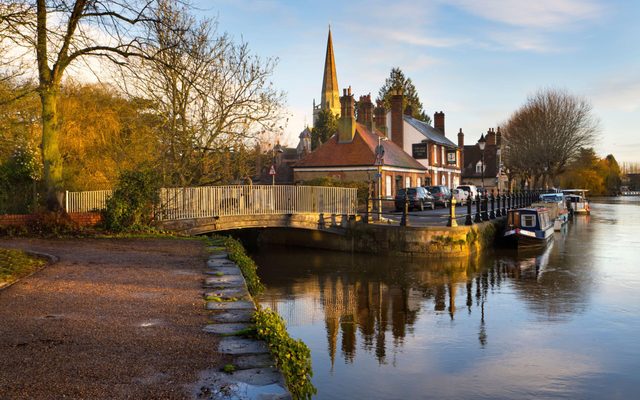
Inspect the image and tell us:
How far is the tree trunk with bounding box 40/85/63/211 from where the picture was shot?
60.1 ft

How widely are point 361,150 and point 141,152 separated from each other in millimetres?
20253

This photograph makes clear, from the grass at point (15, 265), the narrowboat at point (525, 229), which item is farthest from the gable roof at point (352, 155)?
the grass at point (15, 265)

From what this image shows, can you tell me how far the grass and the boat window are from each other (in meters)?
21.4

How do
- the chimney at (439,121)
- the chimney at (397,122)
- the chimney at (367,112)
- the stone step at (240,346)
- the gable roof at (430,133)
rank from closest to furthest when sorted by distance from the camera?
1. the stone step at (240,346)
2. the chimney at (367,112)
3. the chimney at (397,122)
4. the gable roof at (430,133)
5. the chimney at (439,121)

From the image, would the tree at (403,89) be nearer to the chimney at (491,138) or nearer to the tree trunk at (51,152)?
the chimney at (491,138)

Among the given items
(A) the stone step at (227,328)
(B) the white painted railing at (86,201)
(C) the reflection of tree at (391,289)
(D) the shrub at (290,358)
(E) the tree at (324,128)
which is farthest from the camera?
(E) the tree at (324,128)

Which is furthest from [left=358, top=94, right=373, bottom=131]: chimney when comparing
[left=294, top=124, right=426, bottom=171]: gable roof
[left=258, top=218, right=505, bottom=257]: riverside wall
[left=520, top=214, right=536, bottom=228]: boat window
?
[left=258, top=218, right=505, bottom=257]: riverside wall

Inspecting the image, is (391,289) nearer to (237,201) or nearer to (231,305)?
(231,305)

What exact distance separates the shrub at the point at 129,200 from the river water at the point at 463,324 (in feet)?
16.1

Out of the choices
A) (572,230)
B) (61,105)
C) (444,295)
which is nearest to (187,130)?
(61,105)

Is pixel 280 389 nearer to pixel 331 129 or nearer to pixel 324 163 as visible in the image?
pixel 324 163

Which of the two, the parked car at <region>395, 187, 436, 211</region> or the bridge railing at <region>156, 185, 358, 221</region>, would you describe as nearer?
the bridge railing at <region>156, 185, 358, 221</region>

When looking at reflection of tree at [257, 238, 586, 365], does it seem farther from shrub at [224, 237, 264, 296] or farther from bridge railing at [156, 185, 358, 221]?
bridge railing at [156, 185, 358, 221]

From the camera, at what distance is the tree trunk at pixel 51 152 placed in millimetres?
18312
